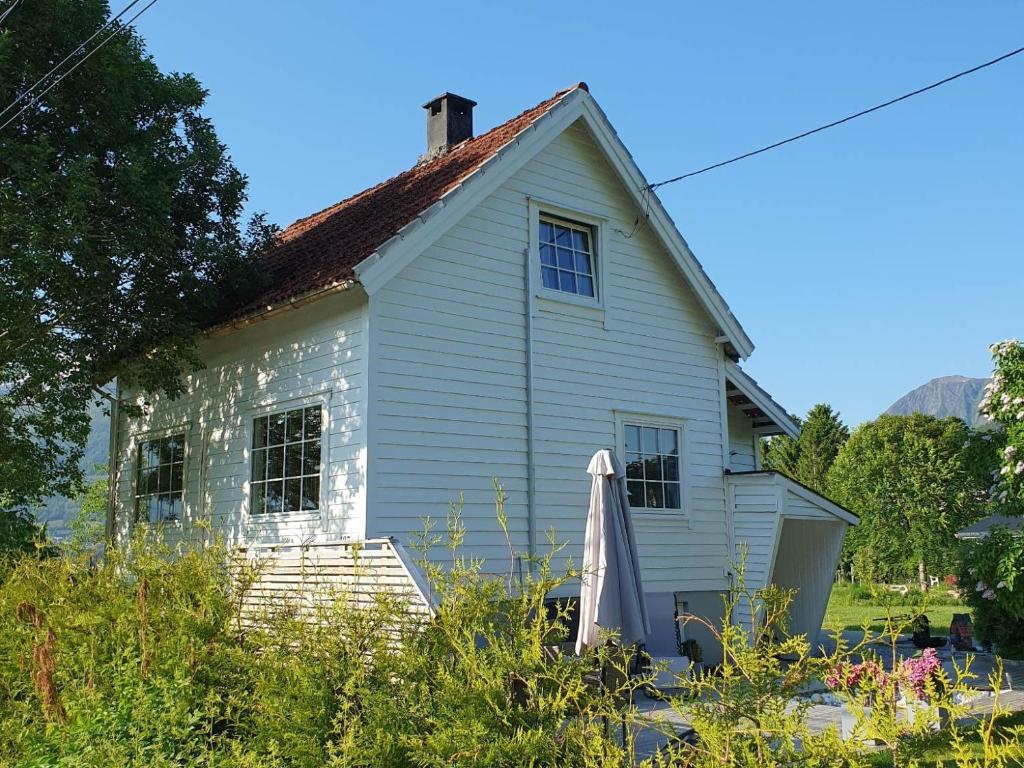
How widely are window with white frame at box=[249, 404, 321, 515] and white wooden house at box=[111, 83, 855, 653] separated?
0.04 m

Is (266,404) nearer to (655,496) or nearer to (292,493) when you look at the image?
(292,493)

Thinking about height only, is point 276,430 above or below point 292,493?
above

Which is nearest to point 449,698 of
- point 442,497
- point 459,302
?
point 442,497

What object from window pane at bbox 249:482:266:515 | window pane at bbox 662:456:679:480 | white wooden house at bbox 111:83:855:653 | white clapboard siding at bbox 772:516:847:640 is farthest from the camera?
white clapboard siding at bbox 772:516:847:640

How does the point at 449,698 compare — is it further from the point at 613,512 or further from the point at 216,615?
the point at 613,512

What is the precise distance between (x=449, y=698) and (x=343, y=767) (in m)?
0.66

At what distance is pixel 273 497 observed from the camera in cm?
1214

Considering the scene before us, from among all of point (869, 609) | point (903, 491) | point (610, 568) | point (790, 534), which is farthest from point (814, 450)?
point (610, 568)

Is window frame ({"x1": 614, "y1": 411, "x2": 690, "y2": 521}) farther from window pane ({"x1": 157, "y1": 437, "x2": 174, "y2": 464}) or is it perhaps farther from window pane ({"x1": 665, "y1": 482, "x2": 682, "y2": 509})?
window pane ({"x1": 157, "y1": 437, "x2": 174, "y2": 464})

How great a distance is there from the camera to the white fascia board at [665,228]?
44.4 ft

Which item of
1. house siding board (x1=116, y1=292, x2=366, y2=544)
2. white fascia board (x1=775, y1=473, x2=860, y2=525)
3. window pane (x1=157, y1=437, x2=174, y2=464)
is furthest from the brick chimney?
white fascia board (x1=775, y1=473, x2=860, y2=525)

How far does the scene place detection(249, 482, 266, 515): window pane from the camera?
1236cm

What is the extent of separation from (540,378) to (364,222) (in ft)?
11.8

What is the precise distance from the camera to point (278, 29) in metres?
10.4
